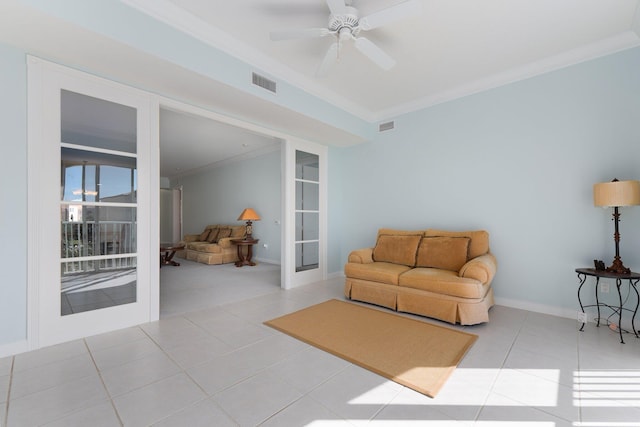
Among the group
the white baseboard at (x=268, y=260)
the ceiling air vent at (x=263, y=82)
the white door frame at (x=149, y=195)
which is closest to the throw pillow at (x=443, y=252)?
the white door frame at (x=149, y=195)

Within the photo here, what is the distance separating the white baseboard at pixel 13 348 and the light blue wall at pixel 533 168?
451 cm

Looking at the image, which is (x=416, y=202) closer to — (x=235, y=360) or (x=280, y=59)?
(x=280, y=59)

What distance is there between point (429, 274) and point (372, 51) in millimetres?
2435

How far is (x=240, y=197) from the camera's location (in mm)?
7871

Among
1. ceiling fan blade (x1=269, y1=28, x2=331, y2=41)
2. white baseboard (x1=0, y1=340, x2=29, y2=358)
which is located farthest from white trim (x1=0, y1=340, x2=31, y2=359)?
ceiling fan blade (x1=269, y1=28, x2=331, y2=41)

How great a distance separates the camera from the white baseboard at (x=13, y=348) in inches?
88.4

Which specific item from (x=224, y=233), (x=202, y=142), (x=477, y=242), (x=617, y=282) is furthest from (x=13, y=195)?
(x=617, y=282)

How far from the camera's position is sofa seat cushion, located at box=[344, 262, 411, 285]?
342 cm

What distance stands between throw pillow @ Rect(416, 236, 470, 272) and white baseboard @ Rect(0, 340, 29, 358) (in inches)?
161

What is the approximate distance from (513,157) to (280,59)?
310cm

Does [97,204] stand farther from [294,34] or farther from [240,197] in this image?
[240,197]

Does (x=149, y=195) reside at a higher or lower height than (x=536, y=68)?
lower

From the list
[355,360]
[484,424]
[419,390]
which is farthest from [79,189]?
[484,424]

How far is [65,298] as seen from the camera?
2.55 meters
